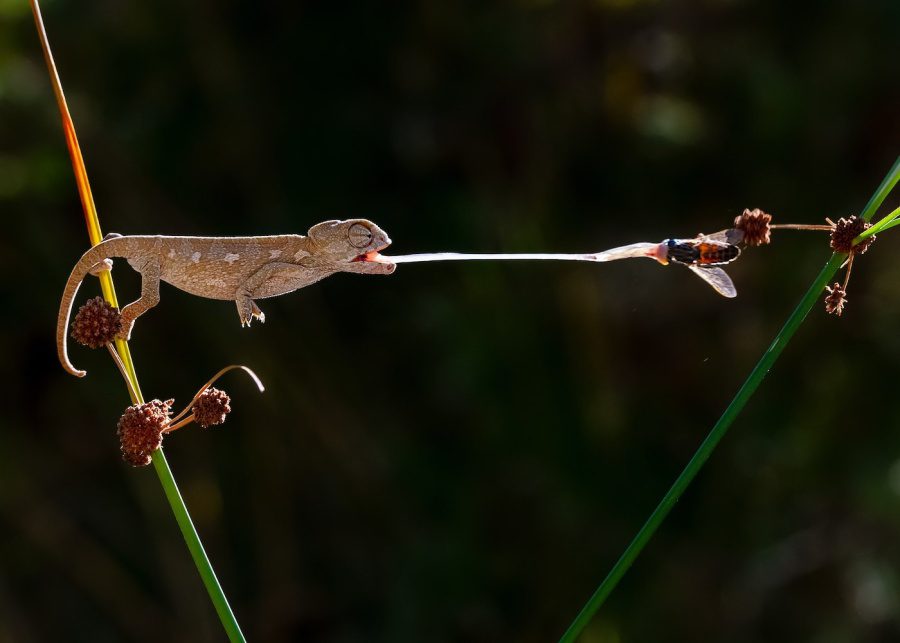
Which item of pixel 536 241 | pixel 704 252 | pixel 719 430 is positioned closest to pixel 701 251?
pixel 704 252

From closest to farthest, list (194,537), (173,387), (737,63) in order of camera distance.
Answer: (194,537) → (737,63) → (173,387)

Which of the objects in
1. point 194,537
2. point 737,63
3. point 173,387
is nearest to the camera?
point 194,537

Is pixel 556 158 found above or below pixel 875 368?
above

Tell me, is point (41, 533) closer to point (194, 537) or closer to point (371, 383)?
point (371, 383)

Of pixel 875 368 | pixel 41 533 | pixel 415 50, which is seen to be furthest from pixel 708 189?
pixel 41 533

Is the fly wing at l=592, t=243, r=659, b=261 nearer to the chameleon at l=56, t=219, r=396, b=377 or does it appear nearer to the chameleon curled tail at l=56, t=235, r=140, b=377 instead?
the chameleon at l=56, t=219, r=396, b=377

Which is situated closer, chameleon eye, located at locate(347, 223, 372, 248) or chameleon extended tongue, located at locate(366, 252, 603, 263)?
chameleon extended tongue, located at locate(366, 252, 603, 263)

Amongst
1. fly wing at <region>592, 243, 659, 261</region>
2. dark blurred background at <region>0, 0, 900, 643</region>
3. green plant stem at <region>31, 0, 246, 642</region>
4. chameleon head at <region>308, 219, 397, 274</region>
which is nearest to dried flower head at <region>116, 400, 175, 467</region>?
green plant stem at <region>31, 0, 246, 642</region>
